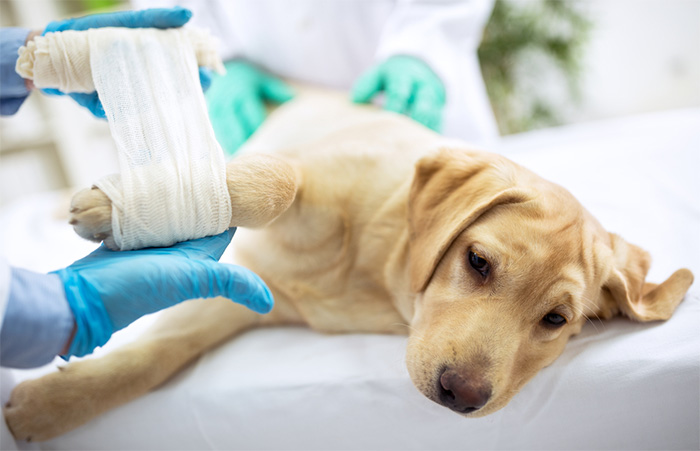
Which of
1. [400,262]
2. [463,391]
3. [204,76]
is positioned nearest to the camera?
[463,391]

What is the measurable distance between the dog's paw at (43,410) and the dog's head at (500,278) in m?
0.82

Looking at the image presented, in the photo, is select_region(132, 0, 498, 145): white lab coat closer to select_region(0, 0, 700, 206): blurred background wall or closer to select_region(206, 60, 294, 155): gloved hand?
select_region(206, 60, 294, 155): gloved hand

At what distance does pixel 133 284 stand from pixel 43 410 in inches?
22.8

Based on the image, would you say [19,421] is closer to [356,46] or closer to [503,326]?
[503,326]

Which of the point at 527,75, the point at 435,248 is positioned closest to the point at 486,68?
the point at 527,75

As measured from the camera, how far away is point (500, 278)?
1.15m

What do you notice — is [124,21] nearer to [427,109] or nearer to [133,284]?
[133,284]

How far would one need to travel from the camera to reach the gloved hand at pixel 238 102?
2240mm

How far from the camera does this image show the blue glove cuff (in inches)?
32.7

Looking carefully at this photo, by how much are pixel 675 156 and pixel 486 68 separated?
2.08m

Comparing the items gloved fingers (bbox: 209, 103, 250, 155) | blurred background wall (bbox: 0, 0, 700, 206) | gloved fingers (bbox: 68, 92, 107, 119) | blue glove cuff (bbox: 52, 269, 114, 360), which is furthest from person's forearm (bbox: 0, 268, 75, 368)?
blurred background wall (bbox: 0, 0, 700, 206)

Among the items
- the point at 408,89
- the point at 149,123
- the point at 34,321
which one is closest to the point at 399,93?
the point at 408,89

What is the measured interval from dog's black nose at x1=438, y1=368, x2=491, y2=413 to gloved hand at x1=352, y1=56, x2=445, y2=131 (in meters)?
1.22

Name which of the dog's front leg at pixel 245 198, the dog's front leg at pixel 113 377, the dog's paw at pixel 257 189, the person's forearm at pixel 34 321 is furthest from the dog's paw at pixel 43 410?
the dog's paw at pixel 257 189
